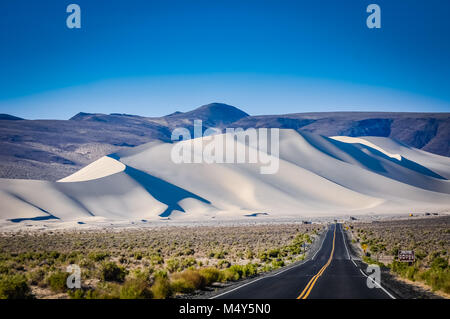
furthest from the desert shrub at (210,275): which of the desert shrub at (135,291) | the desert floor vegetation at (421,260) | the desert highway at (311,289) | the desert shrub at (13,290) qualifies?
the desert floor vegetation at (421,260)

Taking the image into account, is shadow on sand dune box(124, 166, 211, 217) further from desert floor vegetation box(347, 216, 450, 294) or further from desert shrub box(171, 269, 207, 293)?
desert shrub box(171, 269, 207, 293)

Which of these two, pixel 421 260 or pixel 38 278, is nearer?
pixel 38 278

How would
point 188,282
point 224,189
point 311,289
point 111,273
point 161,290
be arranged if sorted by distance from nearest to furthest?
point 161,290, point 311,289, point 188,282, point 111,273, point 224,189

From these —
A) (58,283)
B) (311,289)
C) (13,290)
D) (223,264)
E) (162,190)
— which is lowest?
(223,264)

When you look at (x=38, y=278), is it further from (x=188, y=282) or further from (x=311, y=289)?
(x=311, y=289)

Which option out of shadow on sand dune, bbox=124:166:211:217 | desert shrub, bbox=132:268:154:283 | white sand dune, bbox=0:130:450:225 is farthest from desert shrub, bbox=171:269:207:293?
shadow on sand dune, bbox=124:166:211:217

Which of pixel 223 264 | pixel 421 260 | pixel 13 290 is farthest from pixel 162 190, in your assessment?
pixel 13 290

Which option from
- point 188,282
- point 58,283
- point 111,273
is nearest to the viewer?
point 58,283
